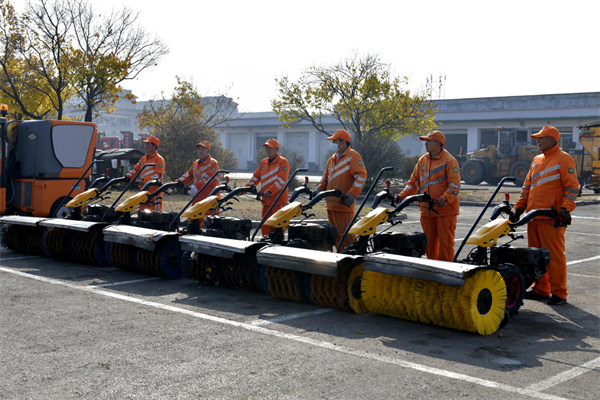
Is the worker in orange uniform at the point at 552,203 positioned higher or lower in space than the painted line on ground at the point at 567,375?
higher

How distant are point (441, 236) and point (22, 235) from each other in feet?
22.1

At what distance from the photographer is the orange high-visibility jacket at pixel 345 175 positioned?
9242mm

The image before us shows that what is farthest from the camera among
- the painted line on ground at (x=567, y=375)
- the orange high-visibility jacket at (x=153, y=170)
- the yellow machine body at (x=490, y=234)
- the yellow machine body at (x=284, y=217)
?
the orange high-visibility jacket at (x=153, y=170)

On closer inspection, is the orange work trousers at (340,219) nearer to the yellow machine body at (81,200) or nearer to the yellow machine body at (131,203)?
the yellow machine body at (131,203)

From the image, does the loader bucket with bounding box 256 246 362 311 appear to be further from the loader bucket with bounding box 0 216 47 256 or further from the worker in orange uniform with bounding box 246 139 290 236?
the loader bucket with bounding box 0 216 47 256

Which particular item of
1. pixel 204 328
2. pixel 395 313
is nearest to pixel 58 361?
pixel 204 328

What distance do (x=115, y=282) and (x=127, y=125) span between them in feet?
357

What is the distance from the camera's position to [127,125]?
114188 millimetres

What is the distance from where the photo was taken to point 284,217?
332 inches

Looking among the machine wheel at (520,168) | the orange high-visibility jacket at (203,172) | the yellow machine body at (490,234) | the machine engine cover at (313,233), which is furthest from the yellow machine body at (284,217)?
the machine wheel at (520,168)

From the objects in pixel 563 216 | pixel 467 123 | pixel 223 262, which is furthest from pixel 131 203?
pixel 467 123

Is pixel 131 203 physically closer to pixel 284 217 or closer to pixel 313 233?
pixel 284 217

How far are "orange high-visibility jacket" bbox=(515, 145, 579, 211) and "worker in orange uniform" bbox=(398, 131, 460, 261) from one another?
2.85ft

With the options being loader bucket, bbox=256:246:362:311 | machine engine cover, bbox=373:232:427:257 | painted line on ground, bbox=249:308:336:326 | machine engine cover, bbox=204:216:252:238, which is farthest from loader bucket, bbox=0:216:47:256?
machine engine cover, bbox=373:232:427:257
